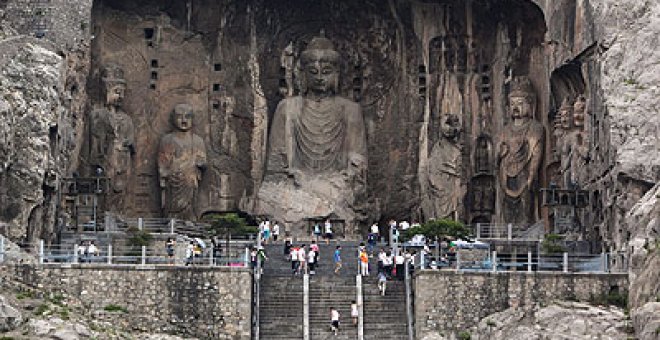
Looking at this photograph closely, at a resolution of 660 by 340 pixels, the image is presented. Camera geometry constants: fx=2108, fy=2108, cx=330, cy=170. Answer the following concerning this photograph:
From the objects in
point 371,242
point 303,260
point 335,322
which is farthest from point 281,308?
point 371,242

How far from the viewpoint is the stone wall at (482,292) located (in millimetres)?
62375

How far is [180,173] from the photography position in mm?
76312

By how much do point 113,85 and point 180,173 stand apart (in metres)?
3.99

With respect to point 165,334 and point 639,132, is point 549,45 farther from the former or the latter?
point 165,334

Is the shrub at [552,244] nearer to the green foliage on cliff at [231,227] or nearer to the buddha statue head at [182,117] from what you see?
the green foliage on cliff at [231,227]

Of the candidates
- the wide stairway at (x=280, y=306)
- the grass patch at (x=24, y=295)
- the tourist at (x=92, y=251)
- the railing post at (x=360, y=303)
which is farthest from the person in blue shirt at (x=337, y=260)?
the grass patch at (x=24, y=295)

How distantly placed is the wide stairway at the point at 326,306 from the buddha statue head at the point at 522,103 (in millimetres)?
12465

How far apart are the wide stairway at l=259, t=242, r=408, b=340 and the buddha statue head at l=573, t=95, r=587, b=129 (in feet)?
34.2

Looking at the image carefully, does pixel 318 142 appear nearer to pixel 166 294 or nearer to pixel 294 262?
pixel 294 262

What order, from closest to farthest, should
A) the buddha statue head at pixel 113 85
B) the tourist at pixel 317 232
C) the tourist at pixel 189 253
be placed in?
the tourist at pixel 189 253 → the tourist at pixel 317 232 → the buddha statue head at pixel 113 85

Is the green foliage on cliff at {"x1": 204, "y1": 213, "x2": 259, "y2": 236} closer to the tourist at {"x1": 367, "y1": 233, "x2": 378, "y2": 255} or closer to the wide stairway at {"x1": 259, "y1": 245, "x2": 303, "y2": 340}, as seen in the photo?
the tourist at {"x1": 367, "y1": 233, "x2": 378, "y2": 255}

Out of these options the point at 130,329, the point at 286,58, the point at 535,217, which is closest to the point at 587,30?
the point at 535,217

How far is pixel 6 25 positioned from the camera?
229 feet

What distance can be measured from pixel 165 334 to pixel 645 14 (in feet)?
60.9
